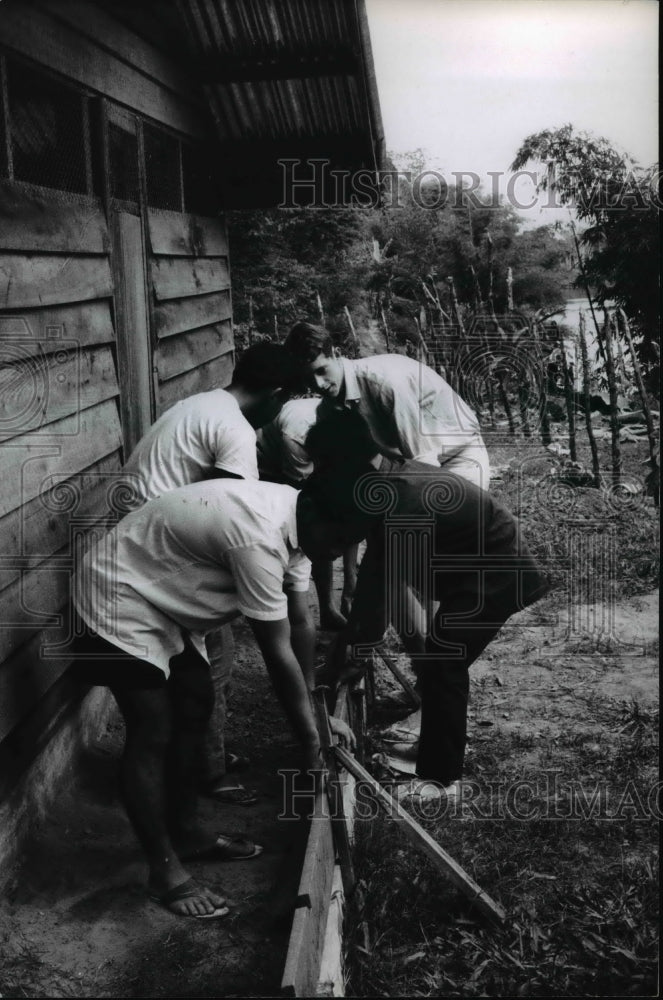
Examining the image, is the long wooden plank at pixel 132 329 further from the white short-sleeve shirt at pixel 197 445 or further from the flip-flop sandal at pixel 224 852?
the flip-flop sandal at pixel 224 852

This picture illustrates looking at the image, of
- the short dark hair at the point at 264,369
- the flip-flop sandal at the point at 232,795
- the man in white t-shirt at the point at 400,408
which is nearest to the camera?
the short dark hair at the point at 264,369

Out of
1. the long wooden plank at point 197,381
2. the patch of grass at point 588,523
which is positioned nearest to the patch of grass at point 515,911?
the patch of grass at point 588,523

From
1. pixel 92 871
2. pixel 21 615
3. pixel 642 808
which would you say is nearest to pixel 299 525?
pixel 21 615

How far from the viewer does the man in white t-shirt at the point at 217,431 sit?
3008mm

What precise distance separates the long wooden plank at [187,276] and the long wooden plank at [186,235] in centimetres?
4

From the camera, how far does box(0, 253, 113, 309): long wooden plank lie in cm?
272

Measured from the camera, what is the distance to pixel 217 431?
300 cm

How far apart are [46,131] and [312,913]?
107 inches

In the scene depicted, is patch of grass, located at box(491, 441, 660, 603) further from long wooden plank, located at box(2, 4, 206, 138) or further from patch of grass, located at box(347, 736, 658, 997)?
long wooden plank, located at box(2, 4, 206, 138)

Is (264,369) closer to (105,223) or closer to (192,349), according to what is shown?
(105,223)

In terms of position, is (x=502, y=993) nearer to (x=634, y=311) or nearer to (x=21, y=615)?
(x=21, y=615)

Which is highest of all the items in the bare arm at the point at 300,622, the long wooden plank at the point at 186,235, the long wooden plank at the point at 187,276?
the long wooden plank at the point at 186,235

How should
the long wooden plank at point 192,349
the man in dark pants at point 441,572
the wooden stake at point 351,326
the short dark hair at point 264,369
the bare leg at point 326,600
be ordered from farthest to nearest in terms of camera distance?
the wooden stake at point 351,326 < the bare leg at point 326,600 < the long wooden plank at point 192,349 < the man in dark pants at point 441,572 < the short dark hair at point 264,369

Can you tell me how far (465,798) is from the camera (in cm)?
352
